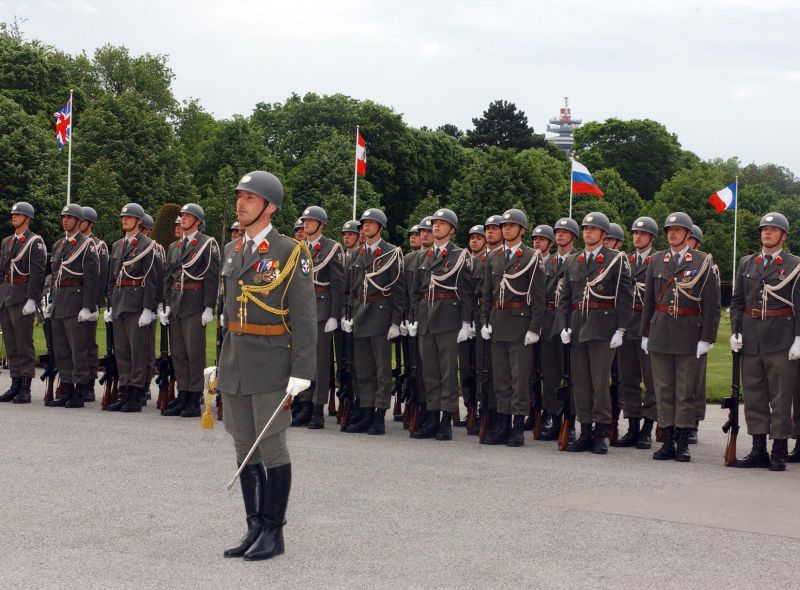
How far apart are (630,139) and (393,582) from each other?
257 feet

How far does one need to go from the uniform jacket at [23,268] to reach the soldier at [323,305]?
11.6 ft

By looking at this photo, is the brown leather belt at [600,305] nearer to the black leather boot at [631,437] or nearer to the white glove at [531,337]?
the white glove at [531,337]

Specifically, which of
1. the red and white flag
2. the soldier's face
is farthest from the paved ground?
the red and white flag

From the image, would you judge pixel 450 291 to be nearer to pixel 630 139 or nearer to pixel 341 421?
pixel 341 421

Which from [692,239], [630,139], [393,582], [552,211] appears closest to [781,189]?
[630,139]

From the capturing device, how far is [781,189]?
114 m

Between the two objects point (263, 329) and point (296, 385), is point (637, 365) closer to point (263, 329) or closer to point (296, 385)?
point (263, 329)

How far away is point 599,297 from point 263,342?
5.17 m

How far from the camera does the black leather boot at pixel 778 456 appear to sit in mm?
9688

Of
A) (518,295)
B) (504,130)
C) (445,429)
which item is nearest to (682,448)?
(518,295)

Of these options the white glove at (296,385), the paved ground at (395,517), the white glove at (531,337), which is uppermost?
the white glove at (531,337)

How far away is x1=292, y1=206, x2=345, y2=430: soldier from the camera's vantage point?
38.4 feet

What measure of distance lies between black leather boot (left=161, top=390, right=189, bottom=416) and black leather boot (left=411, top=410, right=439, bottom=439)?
2.81m

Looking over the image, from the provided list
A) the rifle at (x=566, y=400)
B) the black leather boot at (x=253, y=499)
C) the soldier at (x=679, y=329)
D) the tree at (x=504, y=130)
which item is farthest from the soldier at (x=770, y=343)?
the tree at (x=504, y=130)
